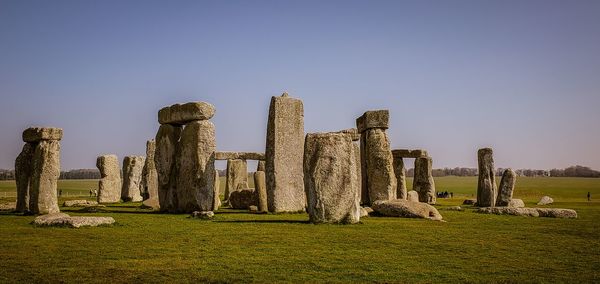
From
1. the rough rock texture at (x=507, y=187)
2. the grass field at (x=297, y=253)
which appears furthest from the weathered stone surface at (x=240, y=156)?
the grass field at (x=297, y=253)

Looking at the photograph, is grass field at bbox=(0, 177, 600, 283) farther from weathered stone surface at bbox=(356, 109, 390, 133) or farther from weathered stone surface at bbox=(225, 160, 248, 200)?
weathered stone surface at bbox=(225, 160, 248, 200)

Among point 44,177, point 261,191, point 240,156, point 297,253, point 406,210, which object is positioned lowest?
point 297,253

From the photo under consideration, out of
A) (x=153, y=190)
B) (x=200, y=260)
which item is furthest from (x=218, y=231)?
(x=153, y=190)

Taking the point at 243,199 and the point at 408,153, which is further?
the point at 408,153

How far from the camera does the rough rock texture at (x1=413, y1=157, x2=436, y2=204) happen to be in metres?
26.0

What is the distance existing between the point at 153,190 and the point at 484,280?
810 inches

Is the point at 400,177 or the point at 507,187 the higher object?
the point at 400,177

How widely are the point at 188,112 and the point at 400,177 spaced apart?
11.6 m

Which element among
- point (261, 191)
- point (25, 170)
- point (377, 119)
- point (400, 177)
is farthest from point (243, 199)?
point (400, 177)

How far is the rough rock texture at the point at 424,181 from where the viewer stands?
25953 millimetres

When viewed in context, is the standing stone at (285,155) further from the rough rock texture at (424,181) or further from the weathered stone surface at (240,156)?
the rough rock texture at (424,181)

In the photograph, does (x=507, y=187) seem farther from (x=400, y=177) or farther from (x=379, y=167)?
(x=379, y=167)

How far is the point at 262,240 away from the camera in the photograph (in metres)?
9.24

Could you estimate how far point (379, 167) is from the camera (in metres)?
18.4
